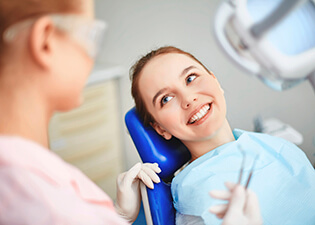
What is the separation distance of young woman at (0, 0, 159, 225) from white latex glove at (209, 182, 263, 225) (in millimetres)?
165

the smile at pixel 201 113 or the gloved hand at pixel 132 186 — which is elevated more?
the smile at pixel 201 113

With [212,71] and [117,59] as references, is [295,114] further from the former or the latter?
[117,59]

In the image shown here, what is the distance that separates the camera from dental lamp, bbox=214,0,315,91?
1.57ft

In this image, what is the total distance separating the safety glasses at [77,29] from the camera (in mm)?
338

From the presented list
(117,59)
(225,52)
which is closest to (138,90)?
(117,59)

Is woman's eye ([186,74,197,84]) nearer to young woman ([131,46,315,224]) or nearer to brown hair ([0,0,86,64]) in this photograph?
young woman ([131,46,315,224])

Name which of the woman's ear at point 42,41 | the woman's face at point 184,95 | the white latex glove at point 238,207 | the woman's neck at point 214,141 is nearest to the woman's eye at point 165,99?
the woman's face at point 184,95

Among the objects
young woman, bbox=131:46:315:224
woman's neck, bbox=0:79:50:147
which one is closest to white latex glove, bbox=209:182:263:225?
young woman, bbox=131:46:315:224

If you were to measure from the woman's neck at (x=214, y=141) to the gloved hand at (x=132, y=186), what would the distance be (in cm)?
9

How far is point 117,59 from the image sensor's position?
583mm

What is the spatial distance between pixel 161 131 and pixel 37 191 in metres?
0.46

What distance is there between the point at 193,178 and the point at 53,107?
0.39m

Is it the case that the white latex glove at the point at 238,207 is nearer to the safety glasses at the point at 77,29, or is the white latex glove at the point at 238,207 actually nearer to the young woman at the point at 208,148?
the young woman at the point at 208,148

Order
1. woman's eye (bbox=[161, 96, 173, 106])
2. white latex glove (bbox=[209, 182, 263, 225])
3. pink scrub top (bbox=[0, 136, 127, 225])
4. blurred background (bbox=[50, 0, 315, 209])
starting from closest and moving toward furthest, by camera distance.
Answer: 1. pink scrub top (bbox=[0, 136, 127, 225])
2. white latex glove (bbox=[209, 182, 263, 225])
3. blurred background (bbox=[50, 0, 315, 209])
4. woman's eye (bbox=[161, 96, 173, 106])
